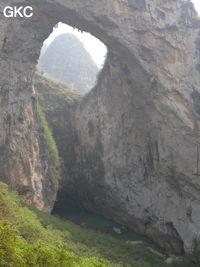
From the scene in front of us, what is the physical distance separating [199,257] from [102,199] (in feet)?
45.8

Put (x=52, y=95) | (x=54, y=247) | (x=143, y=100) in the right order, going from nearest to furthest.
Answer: (x=54, y=247), (x=143, y=100), (x=52, y=95)

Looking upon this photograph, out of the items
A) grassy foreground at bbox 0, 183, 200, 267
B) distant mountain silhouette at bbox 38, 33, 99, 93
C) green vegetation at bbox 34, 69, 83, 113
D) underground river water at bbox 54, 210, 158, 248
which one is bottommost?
underground river water at bbox 54, 210, 158, 248

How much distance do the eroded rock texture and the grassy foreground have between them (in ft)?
12.9

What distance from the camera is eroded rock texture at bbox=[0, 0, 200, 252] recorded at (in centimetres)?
2078

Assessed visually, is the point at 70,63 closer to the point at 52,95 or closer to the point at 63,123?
the point at 52,95

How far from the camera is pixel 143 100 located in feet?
78.8

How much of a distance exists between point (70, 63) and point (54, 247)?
86.0m

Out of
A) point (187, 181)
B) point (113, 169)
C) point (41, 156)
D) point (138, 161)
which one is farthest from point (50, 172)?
point (187, 181)

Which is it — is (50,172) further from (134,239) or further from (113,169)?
(134,239)

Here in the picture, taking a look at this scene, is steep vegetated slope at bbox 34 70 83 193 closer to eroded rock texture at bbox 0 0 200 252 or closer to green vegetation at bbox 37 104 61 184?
green vegetation at bbox 37 104 61 184

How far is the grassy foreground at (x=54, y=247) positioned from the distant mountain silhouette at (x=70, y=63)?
66.0 m

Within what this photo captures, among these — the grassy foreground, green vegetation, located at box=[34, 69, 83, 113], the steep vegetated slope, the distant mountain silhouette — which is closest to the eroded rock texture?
the grassy foreground

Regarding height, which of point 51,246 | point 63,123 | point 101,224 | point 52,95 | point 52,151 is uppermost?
point 52,95

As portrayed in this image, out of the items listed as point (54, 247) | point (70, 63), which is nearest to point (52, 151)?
point (54, 247)
